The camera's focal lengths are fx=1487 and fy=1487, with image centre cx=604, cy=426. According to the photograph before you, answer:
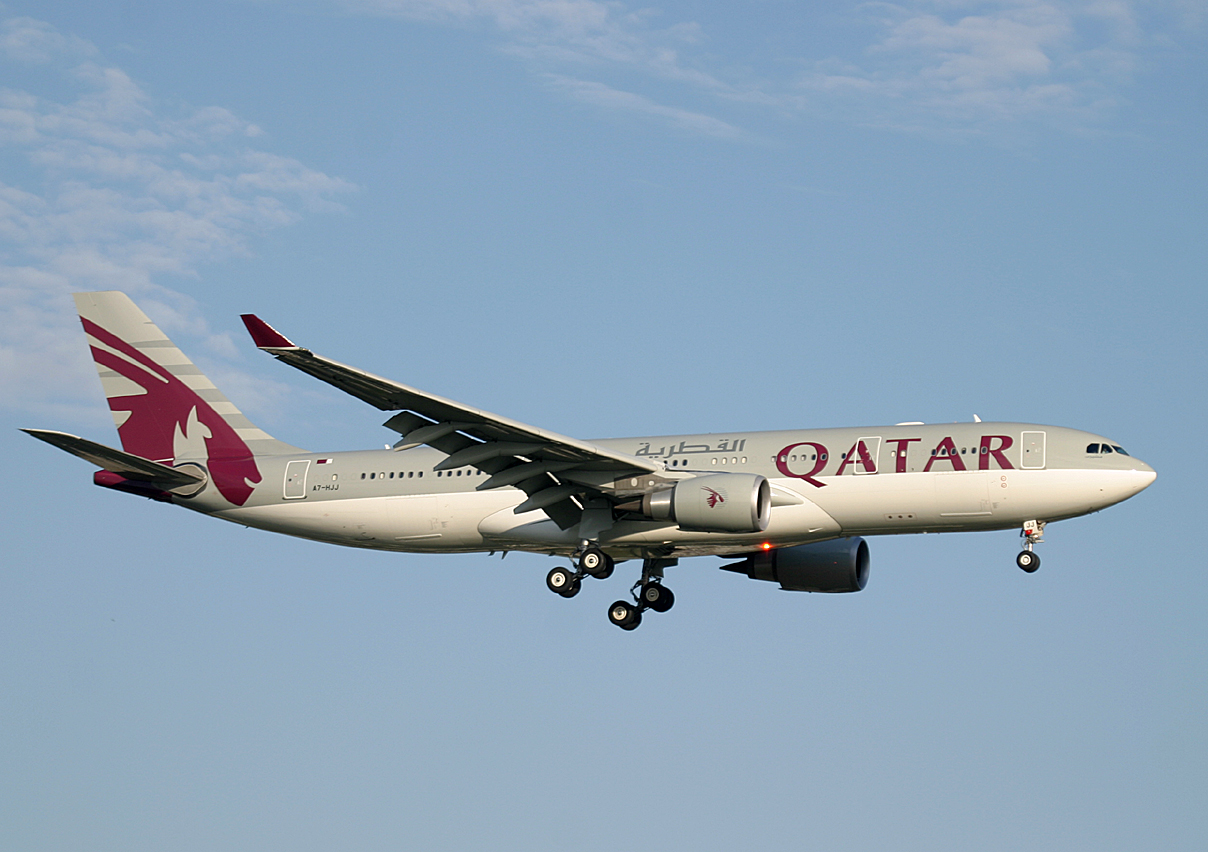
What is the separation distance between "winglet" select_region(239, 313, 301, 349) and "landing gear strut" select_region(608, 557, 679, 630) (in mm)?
15279

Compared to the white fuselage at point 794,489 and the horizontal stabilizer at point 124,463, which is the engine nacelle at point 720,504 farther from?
the horizontal stabilizer at point 124,463

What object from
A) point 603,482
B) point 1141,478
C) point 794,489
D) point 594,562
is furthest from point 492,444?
point 1141,478

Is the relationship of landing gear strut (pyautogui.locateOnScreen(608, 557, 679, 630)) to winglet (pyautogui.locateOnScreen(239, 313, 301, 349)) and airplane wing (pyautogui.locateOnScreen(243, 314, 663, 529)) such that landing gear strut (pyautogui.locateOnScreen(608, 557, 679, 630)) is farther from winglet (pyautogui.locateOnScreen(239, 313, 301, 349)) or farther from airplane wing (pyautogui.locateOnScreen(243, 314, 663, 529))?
winglet (pyautogui.locateOnScreen(239, 313, 301, 349))

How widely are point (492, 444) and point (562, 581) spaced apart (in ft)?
18.3

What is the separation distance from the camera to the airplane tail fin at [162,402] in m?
42.1

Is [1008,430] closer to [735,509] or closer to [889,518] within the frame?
[889,518]

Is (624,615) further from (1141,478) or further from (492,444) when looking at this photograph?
(1141,478)

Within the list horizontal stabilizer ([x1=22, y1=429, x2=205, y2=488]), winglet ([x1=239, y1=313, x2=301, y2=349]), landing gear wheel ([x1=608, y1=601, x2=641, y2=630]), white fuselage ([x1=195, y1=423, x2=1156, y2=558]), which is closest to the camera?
winglet ([x1=239, y1=313, x2=301, y2=349])

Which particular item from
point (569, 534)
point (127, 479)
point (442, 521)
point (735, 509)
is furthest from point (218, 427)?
point (735, 509)

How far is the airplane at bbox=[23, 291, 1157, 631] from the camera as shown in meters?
34.7

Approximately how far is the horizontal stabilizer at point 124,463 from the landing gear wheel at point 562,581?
10.5 metres

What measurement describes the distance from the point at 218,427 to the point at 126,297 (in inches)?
216

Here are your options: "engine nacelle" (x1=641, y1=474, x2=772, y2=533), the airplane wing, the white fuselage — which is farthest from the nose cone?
the airplane wing

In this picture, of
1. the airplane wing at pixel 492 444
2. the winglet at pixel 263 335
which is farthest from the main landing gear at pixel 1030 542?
the winglet at pixel 263 335
